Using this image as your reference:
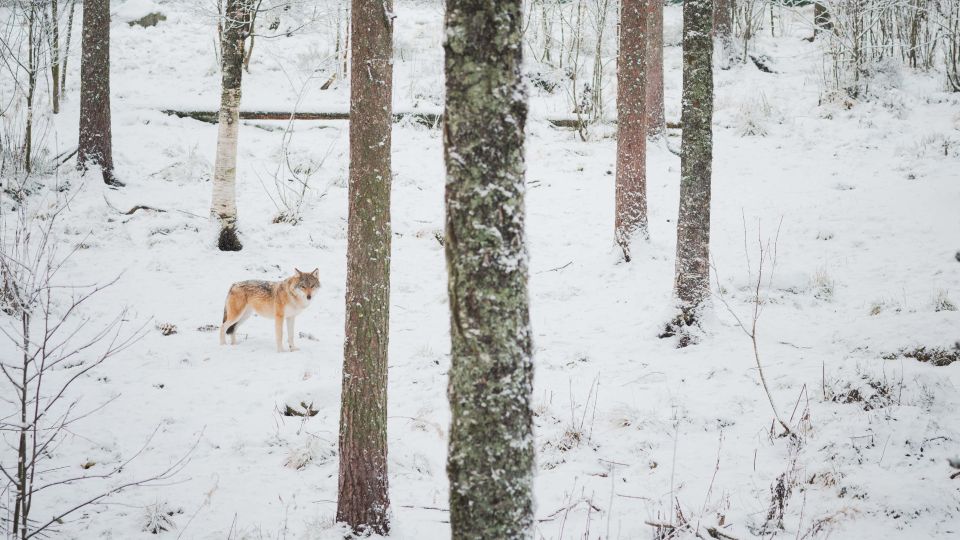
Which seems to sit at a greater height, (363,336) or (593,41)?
(593,41)

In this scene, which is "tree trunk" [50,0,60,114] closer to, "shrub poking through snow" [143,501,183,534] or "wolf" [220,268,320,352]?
"wolf" [220,268,320,352]

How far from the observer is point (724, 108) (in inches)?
658

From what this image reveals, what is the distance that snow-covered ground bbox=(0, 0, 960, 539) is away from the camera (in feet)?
14.6

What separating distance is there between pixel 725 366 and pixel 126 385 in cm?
656

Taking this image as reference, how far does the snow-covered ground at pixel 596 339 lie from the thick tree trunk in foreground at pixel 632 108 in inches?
39.5

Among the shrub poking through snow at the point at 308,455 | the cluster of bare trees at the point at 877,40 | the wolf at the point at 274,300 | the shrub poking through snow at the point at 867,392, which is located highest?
the cluster of bare trees at the point at 877,40

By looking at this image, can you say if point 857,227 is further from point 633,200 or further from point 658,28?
point 658,28

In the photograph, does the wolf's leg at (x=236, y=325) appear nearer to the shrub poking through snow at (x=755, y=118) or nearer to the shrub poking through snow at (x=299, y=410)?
the shrub poking through snow at (x=299, y=410)

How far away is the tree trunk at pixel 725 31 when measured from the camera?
20.0 meters

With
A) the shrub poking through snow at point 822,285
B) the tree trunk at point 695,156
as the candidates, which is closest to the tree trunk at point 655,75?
the shrub poking through snow at point 822,285

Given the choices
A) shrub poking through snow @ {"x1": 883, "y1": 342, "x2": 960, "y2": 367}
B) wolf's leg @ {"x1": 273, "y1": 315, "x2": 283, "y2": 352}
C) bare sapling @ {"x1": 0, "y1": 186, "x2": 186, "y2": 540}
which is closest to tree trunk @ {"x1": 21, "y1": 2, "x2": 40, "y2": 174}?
bare sapling @ {"x1": 0, "y1": 186, "x2": 186, "y2": 540}

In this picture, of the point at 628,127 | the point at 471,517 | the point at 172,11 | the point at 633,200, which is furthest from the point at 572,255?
the point at 172,11

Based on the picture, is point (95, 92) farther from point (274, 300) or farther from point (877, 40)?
point (877, 40)

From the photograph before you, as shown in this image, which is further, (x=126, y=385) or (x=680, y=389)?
(x=126, y=385)
